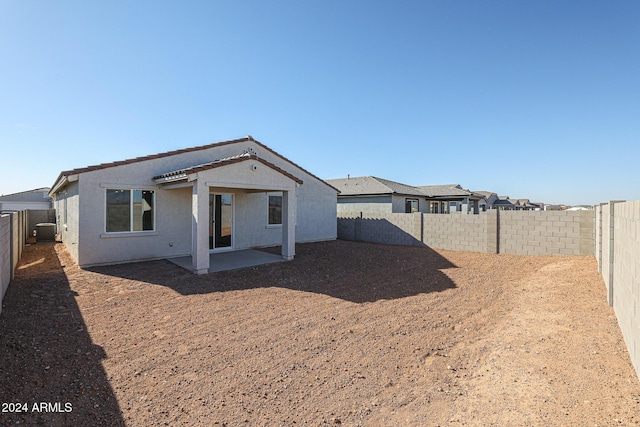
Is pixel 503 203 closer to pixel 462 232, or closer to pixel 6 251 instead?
pixel 462 232

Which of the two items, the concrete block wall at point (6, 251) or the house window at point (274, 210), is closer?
A: the concrete block wall at point (6, 251)

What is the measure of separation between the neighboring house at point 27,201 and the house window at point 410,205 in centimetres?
3453

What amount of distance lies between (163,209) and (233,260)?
331cm

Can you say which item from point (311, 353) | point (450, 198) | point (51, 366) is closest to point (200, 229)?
point (51, 366)

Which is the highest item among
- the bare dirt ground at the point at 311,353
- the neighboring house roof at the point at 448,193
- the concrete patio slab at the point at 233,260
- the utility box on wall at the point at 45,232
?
the neighboring house roof at the point at 448,193

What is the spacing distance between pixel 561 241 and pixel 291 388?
1269 centimetres

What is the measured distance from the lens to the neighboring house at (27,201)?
95.5ft

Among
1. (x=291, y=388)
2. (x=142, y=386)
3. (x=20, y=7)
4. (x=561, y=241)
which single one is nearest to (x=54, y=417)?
(x=142, y=386)

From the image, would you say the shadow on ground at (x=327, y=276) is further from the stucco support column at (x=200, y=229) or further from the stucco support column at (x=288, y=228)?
the stucco support column at (x=288, y=228)

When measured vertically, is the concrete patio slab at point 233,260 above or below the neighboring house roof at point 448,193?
below

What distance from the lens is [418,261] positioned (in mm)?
12312

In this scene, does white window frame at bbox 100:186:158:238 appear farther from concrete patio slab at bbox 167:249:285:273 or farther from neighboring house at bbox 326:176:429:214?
neighboring house at bbox 326:176:429:214

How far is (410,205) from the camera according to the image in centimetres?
2631

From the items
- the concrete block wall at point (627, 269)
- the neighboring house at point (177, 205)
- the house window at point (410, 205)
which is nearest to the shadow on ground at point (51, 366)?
the neighboring house at point (177, 205)
